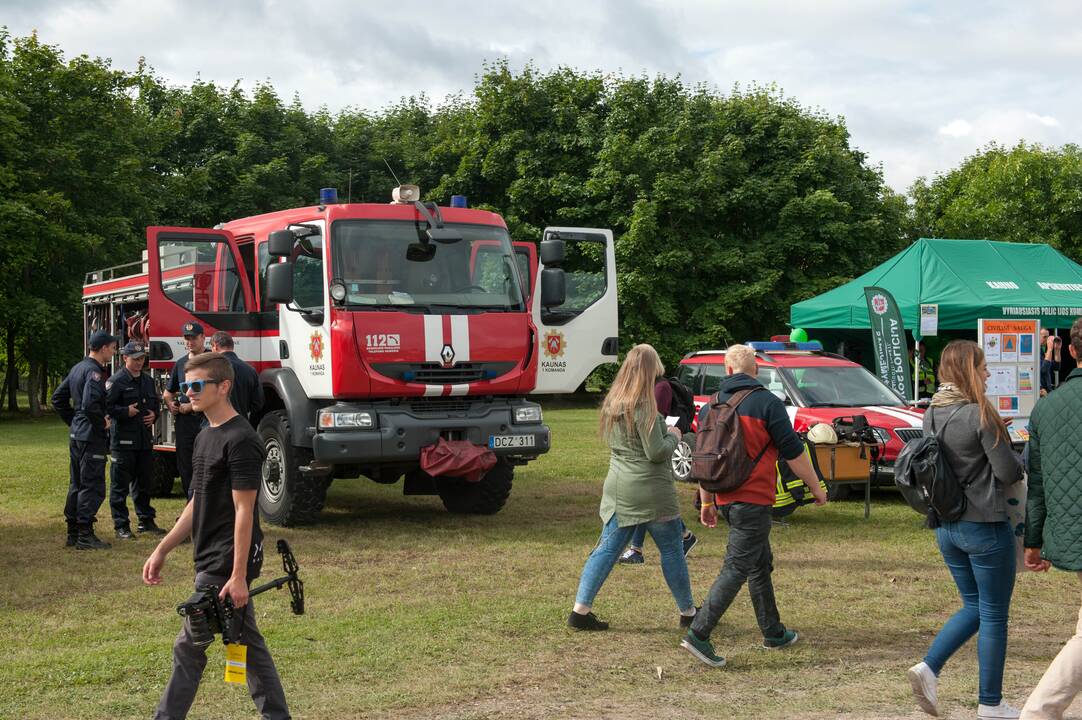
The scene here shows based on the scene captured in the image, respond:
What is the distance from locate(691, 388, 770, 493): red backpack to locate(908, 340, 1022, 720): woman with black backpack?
3.94 feet

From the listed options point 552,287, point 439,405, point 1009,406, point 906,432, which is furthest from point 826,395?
point 439,405

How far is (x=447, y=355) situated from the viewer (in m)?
10.6

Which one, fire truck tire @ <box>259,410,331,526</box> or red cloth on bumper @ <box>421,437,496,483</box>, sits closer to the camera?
red cloth on bumper @ <box>421,437,496,483</box>

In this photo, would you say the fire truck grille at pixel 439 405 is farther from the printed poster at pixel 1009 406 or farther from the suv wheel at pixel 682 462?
the printed poster at pixel 1009 406

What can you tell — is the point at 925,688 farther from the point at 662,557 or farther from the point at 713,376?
the point at 713,376

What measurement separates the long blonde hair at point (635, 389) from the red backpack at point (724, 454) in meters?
0.41

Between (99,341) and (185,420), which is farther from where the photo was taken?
(185,420)

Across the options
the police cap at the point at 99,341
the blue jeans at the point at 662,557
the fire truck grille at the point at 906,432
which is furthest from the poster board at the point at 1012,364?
the police cap at the point at 99,341

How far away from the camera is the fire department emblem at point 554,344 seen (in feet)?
37.9

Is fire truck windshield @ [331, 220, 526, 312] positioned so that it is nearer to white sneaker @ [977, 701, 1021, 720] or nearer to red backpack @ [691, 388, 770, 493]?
red backpack @ [691, 388, 770, 493]

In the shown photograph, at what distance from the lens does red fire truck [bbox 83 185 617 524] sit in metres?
10.5

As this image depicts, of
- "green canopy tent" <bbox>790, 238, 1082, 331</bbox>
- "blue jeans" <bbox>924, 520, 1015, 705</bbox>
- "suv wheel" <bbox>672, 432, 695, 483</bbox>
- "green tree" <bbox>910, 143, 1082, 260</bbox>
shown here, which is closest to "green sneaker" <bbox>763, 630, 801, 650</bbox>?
"blue jeans" <bbox>924, 520, 1015, 705</bbox>

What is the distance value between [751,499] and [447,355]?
193 inches

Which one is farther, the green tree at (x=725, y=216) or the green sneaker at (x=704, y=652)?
the green tree at (x=725, y=216)
